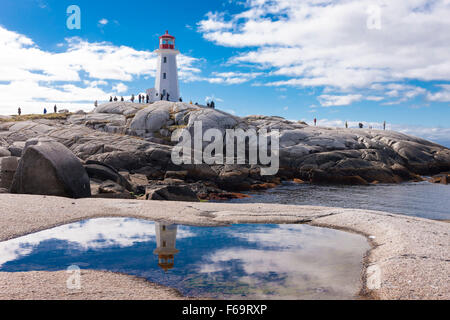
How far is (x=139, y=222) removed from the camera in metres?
12.4

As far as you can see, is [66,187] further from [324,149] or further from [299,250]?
[324,149]

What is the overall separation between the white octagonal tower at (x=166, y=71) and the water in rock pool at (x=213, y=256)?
59.1 m

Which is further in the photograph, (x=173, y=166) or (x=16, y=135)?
(x=16, y=135)

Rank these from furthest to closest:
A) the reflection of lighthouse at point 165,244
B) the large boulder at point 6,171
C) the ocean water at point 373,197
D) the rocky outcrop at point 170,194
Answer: the ocean water at point 373,197 → the large boulder at point 6,171 → the rocky outcrop at point 170,194 → the reflection of lighthouse at point 165,244

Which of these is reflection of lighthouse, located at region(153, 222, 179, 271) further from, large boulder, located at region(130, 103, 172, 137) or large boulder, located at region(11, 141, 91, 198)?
large boulder, located at region(130, 103, 172, 137)

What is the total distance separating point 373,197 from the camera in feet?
106

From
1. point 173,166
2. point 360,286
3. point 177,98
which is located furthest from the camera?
point 177,98

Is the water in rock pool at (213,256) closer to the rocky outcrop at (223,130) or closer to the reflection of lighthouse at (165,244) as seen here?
the reflection of lighthouse at (165,244)

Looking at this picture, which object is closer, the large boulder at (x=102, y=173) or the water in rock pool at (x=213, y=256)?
the water in rock pool at (x=213, y=256)

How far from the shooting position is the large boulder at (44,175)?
17328 millimetres

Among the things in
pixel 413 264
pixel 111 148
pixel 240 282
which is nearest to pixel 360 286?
pixel 413 264

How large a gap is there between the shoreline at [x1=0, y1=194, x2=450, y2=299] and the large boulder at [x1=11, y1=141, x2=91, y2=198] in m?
1.85

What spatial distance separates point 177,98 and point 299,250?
209ft
